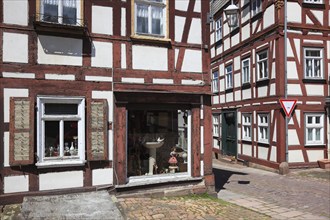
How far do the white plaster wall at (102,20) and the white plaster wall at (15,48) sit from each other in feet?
4.98

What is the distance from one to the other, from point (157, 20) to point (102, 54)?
1708 mm

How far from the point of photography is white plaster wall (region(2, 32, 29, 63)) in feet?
21.4

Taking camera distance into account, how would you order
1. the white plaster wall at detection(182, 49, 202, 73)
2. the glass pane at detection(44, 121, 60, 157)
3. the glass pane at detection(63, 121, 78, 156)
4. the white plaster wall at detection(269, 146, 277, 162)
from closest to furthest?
the glass pane at detection(44, 121, 60, 157) < the glass pane at detection(63, 121, 78, 156) < the white plaster wall at detection(182, 49, 202, 73) < the white plaster wall at detection(269, 146, 277, 162)

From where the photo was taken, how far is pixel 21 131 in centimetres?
648

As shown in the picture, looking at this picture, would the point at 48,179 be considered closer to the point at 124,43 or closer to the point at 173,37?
the point at 124,43

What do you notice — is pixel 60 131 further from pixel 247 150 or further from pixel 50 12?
pixel 247 150

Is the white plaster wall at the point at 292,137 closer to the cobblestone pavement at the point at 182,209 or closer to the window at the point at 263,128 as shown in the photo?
the window at the point at 263,128

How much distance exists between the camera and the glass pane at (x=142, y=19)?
7.75 m

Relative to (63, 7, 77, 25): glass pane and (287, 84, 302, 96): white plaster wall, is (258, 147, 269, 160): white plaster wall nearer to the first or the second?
(287, 84, 302, 96): white plaster wall

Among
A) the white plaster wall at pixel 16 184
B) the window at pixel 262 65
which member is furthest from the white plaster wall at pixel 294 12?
the white plaster wall at pixel 16 184

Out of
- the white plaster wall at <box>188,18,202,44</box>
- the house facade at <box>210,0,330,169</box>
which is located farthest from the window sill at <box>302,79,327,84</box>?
the white plaster wall at <box>188,18,202,44</box>

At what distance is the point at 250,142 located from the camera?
50.5 ft

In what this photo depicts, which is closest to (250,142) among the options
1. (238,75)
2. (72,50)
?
(238,75)

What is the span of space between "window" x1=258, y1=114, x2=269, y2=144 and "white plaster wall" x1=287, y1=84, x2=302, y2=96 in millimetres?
1577
